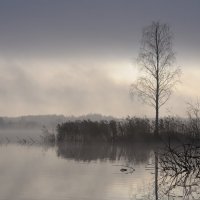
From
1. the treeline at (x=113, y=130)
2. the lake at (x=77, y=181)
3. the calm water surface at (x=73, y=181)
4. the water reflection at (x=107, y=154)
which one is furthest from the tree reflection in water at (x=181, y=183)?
the treeline at (x=113, y=130)

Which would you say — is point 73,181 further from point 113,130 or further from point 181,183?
point 113,130

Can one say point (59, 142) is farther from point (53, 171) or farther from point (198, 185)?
point (198, 185)

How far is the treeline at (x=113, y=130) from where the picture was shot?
26.2m

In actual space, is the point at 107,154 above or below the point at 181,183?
above

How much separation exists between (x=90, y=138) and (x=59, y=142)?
1.82 meters

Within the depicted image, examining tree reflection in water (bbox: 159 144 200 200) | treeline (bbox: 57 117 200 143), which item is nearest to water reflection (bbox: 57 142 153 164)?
treeline (bbox: 57 117 200 143)

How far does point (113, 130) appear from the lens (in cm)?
2677

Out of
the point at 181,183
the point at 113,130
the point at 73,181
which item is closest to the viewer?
the point at 181,183

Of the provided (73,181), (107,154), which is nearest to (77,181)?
(73,181)

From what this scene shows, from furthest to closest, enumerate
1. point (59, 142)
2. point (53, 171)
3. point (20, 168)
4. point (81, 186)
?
point (59, 142) → point (20, 168) → point (53, 171) → point (81, 186)

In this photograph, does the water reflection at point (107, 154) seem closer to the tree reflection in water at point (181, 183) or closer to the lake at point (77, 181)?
the lake at point (77, 181)

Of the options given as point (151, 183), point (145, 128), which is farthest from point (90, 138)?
point (151, 183)

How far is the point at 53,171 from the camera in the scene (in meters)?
12.2

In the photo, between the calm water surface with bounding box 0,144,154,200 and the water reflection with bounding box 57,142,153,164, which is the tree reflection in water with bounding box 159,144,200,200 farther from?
the water reflection with bounding box 57,142,153,164
